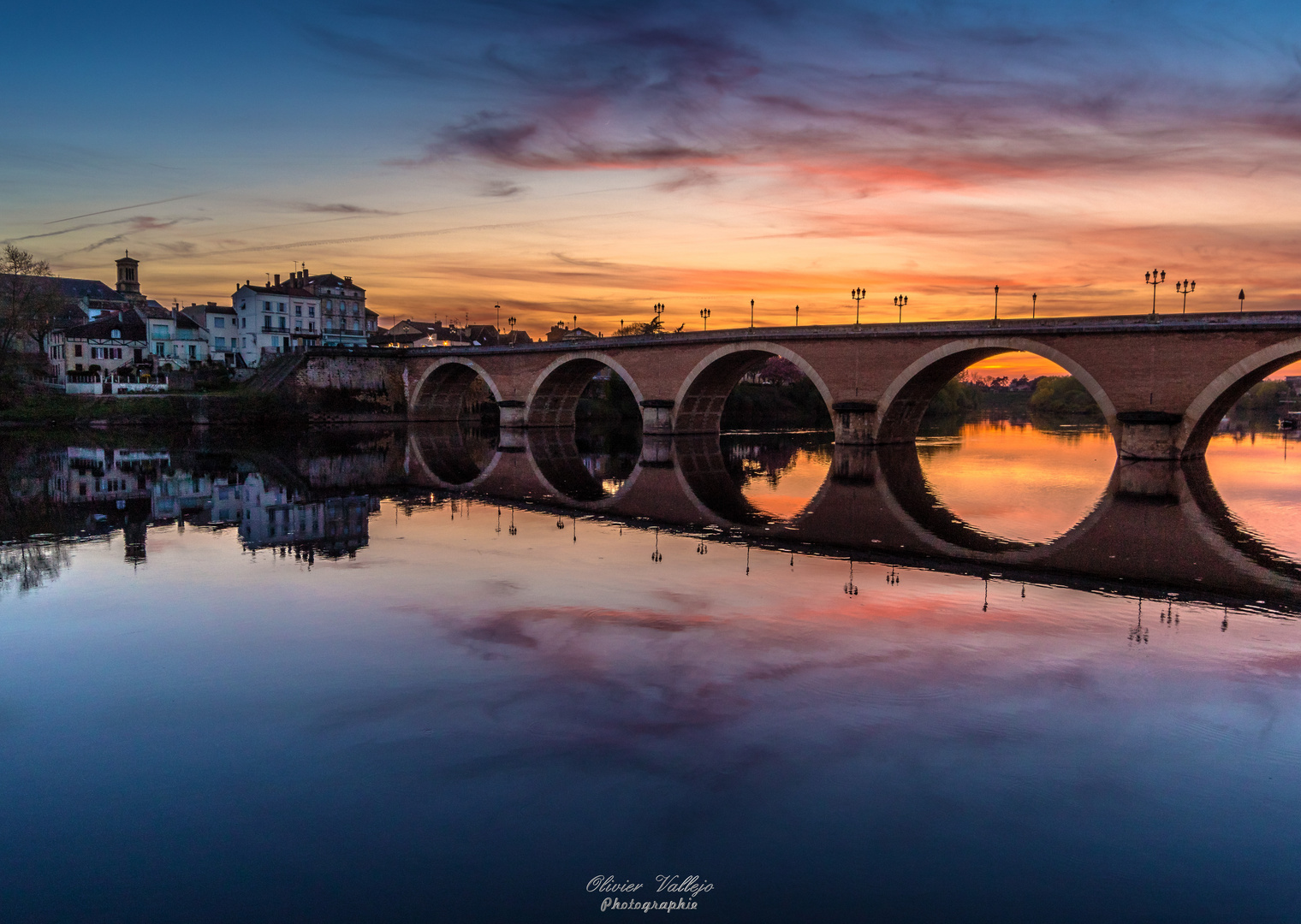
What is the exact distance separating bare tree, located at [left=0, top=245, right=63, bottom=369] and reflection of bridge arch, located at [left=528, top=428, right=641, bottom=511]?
3497 centimetres

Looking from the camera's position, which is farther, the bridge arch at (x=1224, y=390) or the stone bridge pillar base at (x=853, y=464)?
the stone bridge pillar base at (x=853, y=464)

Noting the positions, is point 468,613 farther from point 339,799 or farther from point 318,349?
point 318,349

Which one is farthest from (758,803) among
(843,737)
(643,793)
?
(843,737)

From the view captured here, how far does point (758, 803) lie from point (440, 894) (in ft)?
8.74

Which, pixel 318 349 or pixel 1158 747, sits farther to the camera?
pixel 318 349

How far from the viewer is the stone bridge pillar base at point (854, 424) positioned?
41.8m

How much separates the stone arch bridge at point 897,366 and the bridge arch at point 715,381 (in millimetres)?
103

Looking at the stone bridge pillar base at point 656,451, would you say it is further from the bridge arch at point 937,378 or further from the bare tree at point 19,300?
the bare tree at point 19,300

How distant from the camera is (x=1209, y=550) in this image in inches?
722

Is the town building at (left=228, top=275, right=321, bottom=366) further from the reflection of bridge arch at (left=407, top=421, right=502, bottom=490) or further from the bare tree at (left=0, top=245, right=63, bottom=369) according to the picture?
the reflection of bridge arch at (left=407, top=421, right=502, bottom=490)

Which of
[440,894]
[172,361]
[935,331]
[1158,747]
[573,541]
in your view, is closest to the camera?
[440,894]

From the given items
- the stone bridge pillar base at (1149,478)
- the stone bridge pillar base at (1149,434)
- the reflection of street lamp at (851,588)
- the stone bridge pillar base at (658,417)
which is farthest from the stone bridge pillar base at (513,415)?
the reflection of street lamp at (851,588)

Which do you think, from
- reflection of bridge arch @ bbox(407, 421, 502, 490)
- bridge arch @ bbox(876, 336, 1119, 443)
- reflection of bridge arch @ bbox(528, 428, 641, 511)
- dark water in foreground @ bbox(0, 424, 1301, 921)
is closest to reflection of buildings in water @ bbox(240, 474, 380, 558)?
dark water in foreground @ bbox(0, 424, 1301, 921)

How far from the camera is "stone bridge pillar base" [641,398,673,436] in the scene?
5194 cm
